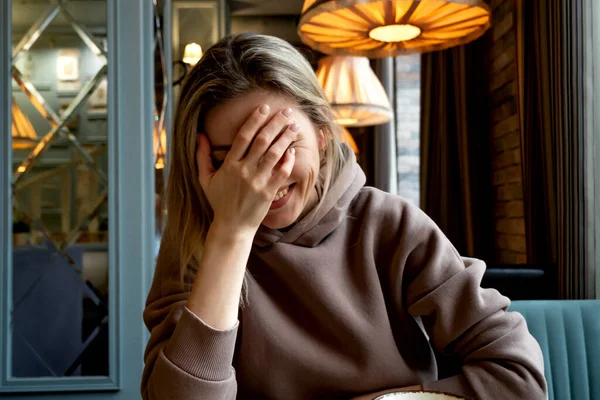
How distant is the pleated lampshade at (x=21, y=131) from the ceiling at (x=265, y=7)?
13.3 ft

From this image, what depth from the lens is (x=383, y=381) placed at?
866mm

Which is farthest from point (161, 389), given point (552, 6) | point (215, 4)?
point (215, 4)

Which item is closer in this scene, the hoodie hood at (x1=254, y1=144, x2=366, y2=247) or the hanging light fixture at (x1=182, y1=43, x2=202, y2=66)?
the hoodie hood at (x1=254, y1=144, x2=366, y2=247)

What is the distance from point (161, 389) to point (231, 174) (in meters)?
0.29

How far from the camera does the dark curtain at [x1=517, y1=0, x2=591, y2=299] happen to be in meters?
1.92

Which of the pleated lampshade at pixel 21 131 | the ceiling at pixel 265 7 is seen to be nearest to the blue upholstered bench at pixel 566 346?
the pleated lampshade at pixel 21 131

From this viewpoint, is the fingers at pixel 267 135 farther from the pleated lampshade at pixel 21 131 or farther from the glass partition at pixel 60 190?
the pleated lampshade at pixel 21 131

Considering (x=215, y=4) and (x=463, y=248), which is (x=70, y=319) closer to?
(x=463, y=248)

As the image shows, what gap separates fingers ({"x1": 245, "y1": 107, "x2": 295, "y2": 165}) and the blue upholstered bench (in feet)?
2.62

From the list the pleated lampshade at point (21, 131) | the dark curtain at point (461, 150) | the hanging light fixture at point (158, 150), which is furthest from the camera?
the dark curtain at point (461, 150)

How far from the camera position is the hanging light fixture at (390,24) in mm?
1761

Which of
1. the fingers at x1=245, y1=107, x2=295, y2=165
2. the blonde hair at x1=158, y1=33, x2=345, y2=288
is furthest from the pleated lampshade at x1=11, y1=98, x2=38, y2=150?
the fingers at x1=245, y1=107, x2=295, y2=165

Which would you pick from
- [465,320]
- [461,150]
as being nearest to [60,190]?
[465,320]

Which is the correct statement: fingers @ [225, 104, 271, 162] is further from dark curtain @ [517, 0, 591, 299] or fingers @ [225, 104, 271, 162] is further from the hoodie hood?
dark curtain @ [517, 0, 591, 299]
